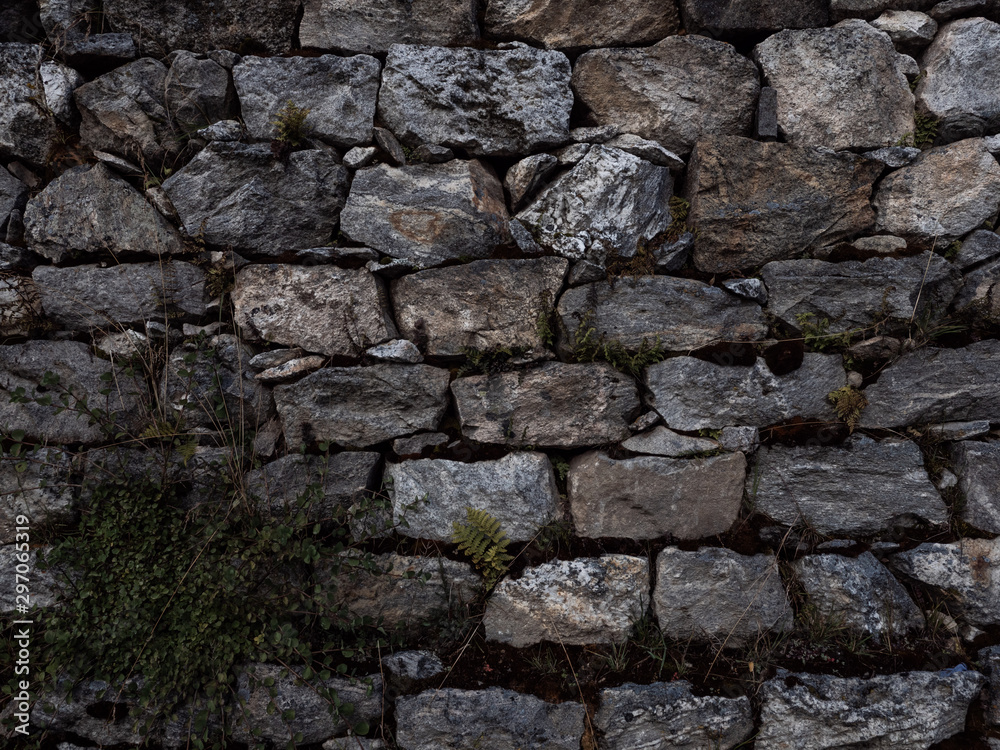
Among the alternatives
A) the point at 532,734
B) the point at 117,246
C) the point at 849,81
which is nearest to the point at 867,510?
the point at 532,734

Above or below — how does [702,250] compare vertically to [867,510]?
above

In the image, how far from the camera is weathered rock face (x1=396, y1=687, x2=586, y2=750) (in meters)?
2.58

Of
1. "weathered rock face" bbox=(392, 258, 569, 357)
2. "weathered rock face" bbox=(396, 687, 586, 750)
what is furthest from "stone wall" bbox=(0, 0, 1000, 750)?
"weathered rock face" bbox=(396, 687, 586, 750)

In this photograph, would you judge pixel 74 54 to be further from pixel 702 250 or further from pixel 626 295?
pixel 702 250

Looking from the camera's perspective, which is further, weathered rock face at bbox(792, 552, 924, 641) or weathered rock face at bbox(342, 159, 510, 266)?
weathered rock face at bbox(342, 159, 510, 266)

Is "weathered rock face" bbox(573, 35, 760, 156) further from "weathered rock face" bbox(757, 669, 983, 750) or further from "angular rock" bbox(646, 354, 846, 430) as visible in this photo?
"weathered rock face" bbox(757, 669, 983, 750)

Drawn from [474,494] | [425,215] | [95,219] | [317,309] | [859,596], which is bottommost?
[859,596]

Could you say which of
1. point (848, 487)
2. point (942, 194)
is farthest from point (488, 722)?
point (942, 194)

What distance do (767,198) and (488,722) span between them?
2895 mm

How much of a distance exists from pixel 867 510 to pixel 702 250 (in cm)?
153

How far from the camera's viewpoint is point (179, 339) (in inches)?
117

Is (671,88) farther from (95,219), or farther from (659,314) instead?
(95,219)

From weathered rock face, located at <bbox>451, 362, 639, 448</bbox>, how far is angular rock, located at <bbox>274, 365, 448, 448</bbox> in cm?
19

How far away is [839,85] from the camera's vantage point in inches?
117
